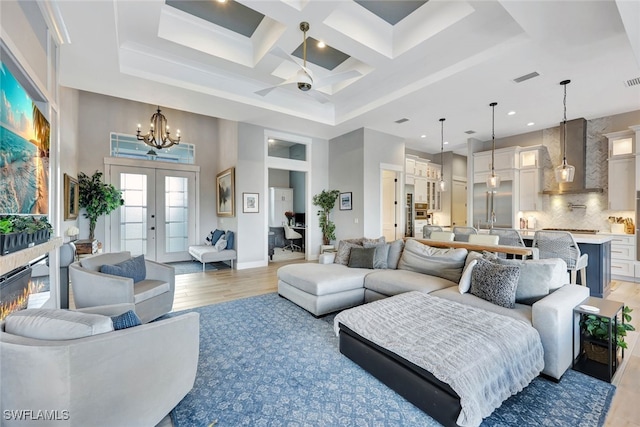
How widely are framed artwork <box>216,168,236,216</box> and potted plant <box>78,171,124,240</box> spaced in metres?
2.19

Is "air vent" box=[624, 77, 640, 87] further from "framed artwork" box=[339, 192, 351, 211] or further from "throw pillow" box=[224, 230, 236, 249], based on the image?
"throw pillow" box=[224, 230, 236, 249]

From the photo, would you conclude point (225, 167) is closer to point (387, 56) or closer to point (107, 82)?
point (107, 82)

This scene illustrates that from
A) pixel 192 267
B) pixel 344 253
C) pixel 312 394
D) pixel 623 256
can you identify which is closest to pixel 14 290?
pixel 312 394

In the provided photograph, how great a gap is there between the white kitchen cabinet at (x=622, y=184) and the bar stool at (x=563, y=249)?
2413 mm

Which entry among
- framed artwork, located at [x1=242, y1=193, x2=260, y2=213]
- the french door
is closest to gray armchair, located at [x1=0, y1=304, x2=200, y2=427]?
framed artwork, located at [x1=242, y1=193, x2=260, y2=213]

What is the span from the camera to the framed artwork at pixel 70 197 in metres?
4.47

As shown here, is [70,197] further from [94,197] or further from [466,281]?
[466,281]

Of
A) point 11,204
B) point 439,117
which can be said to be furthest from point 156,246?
point 439,117

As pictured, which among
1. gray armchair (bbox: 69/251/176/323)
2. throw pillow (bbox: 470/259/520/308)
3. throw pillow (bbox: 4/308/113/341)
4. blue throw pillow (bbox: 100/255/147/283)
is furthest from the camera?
blue throw pillow (bbox: 100/255/147/283)

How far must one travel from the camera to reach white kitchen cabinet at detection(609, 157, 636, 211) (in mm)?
5305

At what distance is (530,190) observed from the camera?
6.61 metres

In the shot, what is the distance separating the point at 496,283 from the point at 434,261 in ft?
3.13

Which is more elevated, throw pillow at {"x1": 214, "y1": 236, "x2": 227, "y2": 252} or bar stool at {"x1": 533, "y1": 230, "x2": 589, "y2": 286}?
bar stool at {"x1": 533, "y1": 230, "x2": 589, "y2": 286}

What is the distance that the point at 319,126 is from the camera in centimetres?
629
